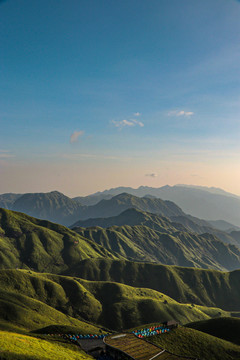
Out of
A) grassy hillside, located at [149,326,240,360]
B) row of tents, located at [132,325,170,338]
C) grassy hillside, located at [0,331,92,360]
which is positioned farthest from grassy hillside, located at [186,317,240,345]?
grassy hillside, located at [0,331,92,360]

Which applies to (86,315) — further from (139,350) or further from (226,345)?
(139,350)

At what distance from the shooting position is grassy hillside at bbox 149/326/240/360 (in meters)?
71.5

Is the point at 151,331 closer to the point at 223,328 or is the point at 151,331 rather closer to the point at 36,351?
the point at 36,351

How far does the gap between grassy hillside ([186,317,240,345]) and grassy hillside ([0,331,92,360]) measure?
70266mm

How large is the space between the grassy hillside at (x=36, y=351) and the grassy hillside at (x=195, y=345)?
2440 cm

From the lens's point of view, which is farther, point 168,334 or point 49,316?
point 49,316

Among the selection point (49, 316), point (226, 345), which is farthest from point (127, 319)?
point (226, 345)

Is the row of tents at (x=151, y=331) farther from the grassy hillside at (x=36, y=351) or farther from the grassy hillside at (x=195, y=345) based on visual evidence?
the grassy hillside at (x=36, y=351)

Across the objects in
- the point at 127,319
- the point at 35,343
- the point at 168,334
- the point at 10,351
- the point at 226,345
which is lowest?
the point at 127,319

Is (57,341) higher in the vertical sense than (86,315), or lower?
higher

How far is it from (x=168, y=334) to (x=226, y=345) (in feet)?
79.0

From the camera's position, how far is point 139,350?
60.0 meters

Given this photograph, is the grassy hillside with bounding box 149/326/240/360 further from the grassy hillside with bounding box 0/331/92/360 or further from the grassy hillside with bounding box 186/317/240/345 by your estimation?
the grassy hillside with bounding box 0/331/92/360

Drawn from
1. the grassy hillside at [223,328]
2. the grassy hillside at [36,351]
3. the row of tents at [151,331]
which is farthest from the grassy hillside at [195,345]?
the grassy hillside at [36,351]
